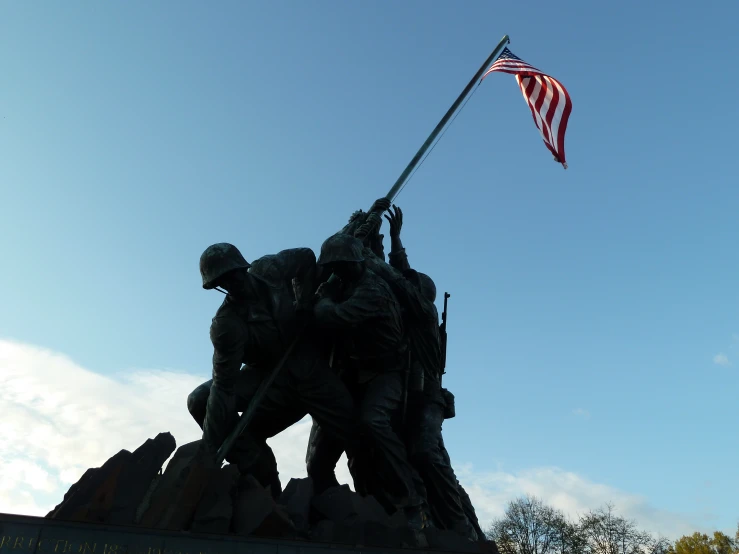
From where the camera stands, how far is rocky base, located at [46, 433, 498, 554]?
4949 mm

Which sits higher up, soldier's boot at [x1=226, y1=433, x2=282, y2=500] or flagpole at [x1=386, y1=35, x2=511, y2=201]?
flagpole at [x1=386, y1=35, x2=511, y2=201]

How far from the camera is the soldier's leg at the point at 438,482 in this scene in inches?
276

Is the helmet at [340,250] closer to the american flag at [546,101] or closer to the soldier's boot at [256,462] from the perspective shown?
the soldier's boot at [256,462]

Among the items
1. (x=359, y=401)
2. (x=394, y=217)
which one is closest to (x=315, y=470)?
(x=359, y=401)

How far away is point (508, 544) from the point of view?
3212 centimetres

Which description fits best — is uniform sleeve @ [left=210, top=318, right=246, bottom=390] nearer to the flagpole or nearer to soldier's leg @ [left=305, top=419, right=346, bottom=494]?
soldier's leg @ [left=305, top=419, right=346, bottom=494]

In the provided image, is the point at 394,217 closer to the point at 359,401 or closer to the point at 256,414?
the point at 359,401

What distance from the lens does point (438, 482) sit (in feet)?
23.2

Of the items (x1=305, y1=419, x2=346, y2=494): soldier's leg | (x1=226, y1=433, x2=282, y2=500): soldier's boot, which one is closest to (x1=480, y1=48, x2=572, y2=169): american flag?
(x1=305, y1=419, x2=346, y2=494): soldier's leg

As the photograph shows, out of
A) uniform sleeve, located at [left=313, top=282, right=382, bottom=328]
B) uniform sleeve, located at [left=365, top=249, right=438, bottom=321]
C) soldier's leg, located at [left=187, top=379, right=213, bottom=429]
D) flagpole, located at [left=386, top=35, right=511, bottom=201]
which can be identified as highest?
flagpole, located at [left=386, top=35, right=511, bottom=201]

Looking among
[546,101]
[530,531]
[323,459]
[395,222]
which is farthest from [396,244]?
[530,531]

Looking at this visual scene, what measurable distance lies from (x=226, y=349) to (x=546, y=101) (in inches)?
312

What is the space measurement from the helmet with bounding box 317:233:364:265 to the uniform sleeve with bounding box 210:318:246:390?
1.37 m

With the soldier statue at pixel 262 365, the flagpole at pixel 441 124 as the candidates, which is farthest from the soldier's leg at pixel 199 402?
the flagpole at pixel 441 124
